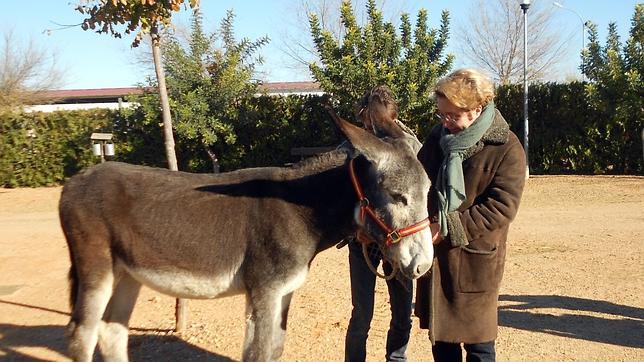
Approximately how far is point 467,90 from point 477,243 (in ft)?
2.92

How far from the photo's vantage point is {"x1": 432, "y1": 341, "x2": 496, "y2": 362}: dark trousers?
141 inches

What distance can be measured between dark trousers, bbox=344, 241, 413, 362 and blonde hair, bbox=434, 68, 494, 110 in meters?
1.29

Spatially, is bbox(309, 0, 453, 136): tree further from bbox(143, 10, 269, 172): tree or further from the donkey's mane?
the donkey's mane

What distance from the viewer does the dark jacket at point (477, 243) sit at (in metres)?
3.34

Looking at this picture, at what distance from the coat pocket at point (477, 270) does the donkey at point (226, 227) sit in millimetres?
391

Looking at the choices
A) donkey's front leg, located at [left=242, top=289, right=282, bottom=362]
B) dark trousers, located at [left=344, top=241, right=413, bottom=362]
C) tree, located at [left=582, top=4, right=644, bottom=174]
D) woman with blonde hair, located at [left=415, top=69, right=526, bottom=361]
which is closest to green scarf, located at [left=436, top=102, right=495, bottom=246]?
woman with blonde hair, located at [left=415, top=69, right=526, bottom=361]

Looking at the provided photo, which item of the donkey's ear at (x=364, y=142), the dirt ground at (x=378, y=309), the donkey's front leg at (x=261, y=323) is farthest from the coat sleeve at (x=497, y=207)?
the dirt ground at (x=378, y=309)

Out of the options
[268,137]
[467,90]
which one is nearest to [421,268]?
[467,90]

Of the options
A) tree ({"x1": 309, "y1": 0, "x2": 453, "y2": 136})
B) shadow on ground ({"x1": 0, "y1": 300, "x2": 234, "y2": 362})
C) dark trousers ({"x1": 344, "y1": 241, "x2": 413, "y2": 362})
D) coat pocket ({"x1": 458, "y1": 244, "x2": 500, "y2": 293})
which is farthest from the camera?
tree ({"x1": 309, "y1": 0, "x2": 453, "y2": 136})

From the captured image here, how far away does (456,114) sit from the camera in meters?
3.39

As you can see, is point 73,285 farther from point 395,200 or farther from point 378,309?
point 378,309

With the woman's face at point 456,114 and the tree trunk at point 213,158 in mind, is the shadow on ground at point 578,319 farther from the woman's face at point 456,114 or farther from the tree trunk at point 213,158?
the tree trunk at point 213,158

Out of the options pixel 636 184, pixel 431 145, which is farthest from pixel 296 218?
pixel 636 184

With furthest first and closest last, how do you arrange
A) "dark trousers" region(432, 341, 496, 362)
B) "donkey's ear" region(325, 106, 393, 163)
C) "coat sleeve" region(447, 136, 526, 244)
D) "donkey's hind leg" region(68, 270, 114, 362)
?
"donkey's hind leg" region(68, 270, 114, 362)
"dark trousers" region(432, 341, 496, 362)
"coat sleeve" region(447, 136, 526, 244)
"donkey's ear" region(325, 106, 393, 163)
